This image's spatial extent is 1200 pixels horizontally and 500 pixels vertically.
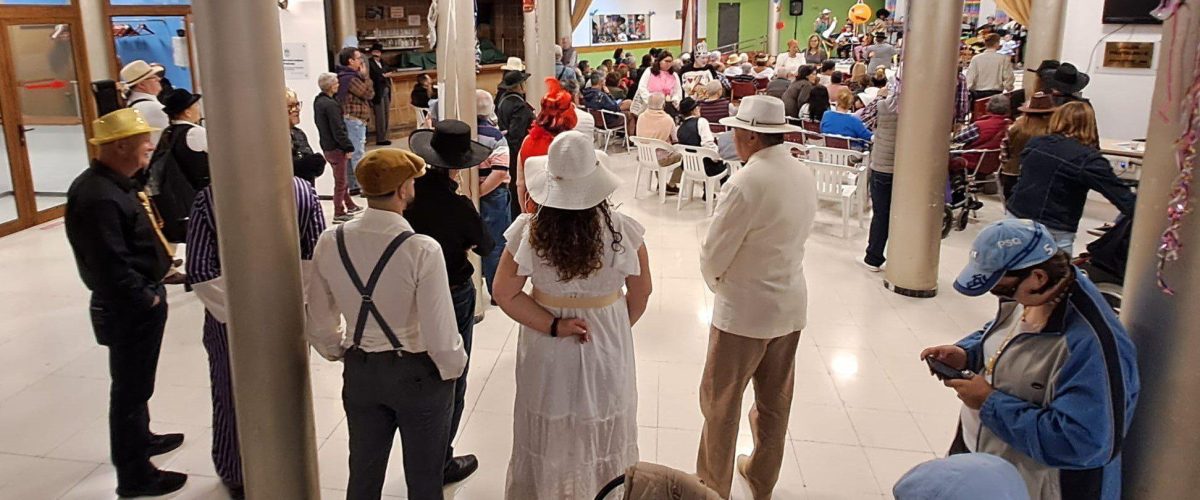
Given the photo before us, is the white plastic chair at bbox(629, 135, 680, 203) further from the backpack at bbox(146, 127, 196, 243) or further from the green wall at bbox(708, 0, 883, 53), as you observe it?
the green wall at bbox(708, 0, 883, 53)

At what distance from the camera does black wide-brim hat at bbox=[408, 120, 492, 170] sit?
3.33 m

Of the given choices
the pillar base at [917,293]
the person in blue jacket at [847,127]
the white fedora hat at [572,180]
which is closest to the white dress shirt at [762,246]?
the white fedora hat at [572,180]

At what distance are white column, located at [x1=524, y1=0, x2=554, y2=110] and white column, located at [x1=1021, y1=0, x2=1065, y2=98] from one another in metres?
5.46

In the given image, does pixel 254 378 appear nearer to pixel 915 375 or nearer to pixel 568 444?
pixel 568 444

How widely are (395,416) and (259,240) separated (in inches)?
28.1

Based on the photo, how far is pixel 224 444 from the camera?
3539 millimetres

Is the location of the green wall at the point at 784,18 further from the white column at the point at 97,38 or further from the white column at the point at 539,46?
the white column at the point at 97,38

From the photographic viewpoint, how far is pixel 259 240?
2629mm

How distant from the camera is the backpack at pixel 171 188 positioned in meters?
4.24

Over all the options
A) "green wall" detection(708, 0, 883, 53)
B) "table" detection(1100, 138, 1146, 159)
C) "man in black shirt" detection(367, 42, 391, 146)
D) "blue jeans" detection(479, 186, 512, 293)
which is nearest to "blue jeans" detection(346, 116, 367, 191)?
Answer: "man in black shirt" detection(367, 42, 391, 146)

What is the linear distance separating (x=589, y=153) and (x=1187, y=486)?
1.78 m

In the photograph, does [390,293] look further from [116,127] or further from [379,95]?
[379,95]

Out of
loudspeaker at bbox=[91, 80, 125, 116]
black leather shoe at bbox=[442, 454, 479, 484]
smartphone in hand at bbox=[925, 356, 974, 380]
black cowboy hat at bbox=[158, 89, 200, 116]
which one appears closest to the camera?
smartphone in hand at bbox=[925, 356, 974, 380]

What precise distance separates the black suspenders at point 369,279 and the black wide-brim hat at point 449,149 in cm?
77
